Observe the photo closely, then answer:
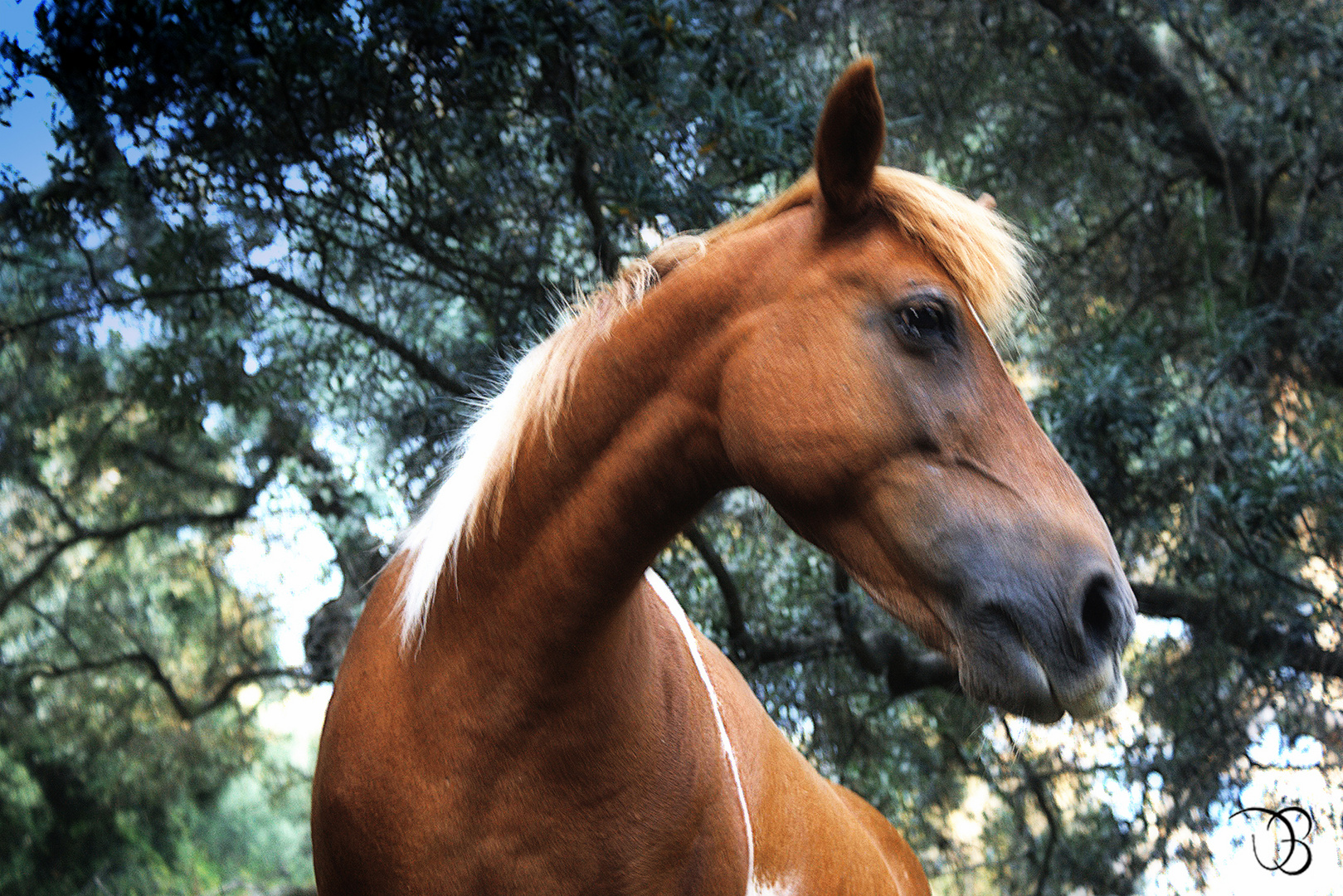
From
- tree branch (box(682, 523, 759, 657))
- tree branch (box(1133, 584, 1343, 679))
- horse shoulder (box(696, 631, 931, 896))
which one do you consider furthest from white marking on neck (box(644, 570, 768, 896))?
tree branch (box(1133, 584, 1343, 679))

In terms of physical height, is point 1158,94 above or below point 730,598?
above

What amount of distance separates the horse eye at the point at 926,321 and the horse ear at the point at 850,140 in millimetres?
198

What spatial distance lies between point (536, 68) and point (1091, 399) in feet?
8.97

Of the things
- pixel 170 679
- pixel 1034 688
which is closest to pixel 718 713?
pixel 1034 688

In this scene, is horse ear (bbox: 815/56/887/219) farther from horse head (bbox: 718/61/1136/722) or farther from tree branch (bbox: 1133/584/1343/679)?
tree branch (bbox: 1133/584/1343/679)

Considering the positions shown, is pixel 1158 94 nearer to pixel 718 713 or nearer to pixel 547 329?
pixel 547 329

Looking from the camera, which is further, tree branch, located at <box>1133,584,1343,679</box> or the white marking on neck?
tree branch, located at <box>1133,584,1343,679</box>

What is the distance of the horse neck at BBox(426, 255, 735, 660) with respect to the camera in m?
1.47

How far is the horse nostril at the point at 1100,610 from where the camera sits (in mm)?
1179

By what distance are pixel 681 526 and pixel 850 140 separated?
65 centimetres

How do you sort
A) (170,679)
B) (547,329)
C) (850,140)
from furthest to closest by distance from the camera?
(170,679), (547,329), (850,140)

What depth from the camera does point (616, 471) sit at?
4.91ft

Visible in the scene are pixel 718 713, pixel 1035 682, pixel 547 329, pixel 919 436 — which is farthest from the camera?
pixel 547 329

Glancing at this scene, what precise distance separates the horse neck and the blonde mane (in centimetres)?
4
